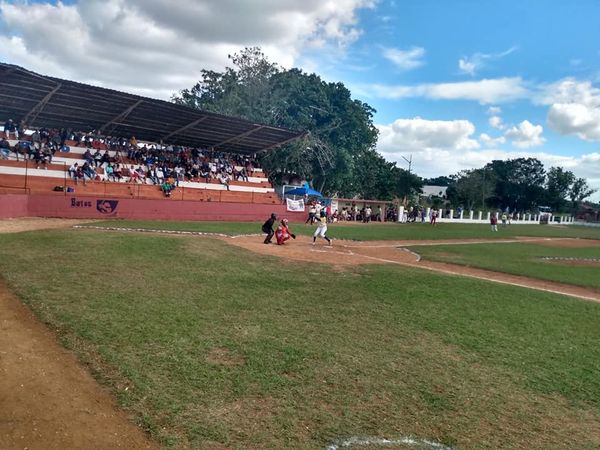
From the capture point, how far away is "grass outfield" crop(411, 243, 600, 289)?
15.3 metres

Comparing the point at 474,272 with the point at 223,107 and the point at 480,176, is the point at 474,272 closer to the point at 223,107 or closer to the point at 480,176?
the point at 223,107

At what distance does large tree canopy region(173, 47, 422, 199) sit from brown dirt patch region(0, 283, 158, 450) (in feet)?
134

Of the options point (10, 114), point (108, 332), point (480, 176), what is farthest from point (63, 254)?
point (480, 176)

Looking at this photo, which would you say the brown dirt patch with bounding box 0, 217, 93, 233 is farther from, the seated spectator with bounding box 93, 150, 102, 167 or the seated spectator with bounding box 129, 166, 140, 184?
the seated spectator with bounding box 129, 166, 140, 184

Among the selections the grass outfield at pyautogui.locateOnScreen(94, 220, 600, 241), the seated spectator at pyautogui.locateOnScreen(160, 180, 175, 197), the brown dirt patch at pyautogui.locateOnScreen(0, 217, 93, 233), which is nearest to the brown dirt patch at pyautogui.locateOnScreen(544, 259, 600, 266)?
the grass outfield at pyautogui.locateOnScreen(94, 220, 600, 241)

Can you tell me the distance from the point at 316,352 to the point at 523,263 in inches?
568

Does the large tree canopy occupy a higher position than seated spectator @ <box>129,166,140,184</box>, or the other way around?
the large tree canopy

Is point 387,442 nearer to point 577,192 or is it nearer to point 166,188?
point 166,188

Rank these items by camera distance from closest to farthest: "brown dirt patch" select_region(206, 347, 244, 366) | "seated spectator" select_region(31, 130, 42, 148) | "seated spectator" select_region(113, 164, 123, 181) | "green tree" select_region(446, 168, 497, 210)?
"brown dirt patch" select_region(206, 347, 244, 366) < "seated spectator" select_region(31, 130, 42, 148) < "seated spectator" select_region(113, 164, 123, 181) < "green tree" select_region(446, 168, 497, 210)

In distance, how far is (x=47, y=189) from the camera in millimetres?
27047

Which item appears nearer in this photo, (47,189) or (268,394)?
(268,394)

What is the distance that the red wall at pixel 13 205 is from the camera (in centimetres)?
2150

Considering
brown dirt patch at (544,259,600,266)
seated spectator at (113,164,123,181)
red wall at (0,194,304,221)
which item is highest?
seated spectator at (113,164,123,181)

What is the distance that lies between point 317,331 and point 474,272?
31.6 ft
